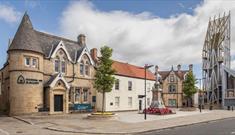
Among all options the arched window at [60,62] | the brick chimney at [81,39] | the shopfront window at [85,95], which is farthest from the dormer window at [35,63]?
the brick chimney at [81,39]

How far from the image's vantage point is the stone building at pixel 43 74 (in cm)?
3525

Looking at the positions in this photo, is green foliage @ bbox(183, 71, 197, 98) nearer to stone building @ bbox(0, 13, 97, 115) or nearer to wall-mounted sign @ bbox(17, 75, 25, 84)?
stone building @ bbox(0, 13, 97, 115)

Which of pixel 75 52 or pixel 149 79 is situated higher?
pixel 75 52

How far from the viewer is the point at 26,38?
36.3 metres

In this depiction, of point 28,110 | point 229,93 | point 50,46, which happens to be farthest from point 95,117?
point 229,93

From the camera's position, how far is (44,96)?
3797 centimetres

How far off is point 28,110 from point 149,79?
30.6 metres

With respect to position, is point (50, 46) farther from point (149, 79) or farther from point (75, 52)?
point (149, 79)

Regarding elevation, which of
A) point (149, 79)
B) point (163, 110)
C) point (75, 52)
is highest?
point (75, 52)

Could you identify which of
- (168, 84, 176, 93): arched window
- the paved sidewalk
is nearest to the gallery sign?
the paved sidewalk

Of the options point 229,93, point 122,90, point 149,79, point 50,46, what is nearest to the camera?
point 50,46

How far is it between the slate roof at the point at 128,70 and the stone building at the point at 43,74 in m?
7.31

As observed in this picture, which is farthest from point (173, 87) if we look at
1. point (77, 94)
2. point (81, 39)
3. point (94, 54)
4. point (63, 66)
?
point (63, 66)

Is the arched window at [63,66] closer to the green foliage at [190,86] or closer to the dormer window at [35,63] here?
the dormer window at [35,63]
